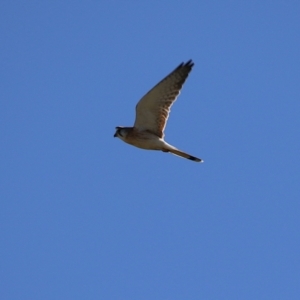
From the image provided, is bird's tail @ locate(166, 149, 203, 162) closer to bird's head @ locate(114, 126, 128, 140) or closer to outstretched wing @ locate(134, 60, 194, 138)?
outstretched wing @ locate(134, 60, 194, 138)

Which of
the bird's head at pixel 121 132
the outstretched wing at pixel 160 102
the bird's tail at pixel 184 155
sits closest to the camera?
the outstretched wing at pixel 160 102

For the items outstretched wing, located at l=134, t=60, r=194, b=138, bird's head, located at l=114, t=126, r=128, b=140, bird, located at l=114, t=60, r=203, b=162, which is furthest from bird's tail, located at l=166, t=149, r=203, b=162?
bird's head, located at l=114, t=126, r=128, b=140

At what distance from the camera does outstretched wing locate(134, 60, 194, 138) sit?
21875mm

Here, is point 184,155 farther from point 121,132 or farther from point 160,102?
point 121,132

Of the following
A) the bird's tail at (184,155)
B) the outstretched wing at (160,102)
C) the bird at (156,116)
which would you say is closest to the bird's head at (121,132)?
the bird at (156,116)

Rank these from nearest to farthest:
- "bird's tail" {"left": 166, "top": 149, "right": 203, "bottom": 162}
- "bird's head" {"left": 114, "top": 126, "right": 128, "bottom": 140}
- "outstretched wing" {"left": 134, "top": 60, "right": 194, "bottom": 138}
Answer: "outstretched wing" {"left": 134, "top": 60, "right": 194, "bottom": 138} < "bird's tail" {"left": 166, "top": 149, "right": 203, "bottom": 162} < "bird's head" {"left": 114, "top": 126, "right": 128, "bottom": 140}

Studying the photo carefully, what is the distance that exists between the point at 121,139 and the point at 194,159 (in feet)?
4.58

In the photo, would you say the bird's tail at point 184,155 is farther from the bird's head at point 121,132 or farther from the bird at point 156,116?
the bird's head at point 121,132

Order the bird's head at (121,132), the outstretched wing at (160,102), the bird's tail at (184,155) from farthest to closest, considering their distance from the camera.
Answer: the bird's head at (121,132) < the bird's tail at (184,155) < the outstretched wing at (160,102)

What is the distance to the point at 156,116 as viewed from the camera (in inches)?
873

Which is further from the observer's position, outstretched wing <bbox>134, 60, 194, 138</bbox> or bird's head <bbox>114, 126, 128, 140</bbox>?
bird's head <bbox>114, 126, 128, 140</bbox>

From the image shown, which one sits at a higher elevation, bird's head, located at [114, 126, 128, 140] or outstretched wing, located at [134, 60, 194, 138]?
outstretched wing, located at [134, 60, 194, 138]

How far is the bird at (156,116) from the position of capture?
2191 cm

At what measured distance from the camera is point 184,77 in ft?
72.2
